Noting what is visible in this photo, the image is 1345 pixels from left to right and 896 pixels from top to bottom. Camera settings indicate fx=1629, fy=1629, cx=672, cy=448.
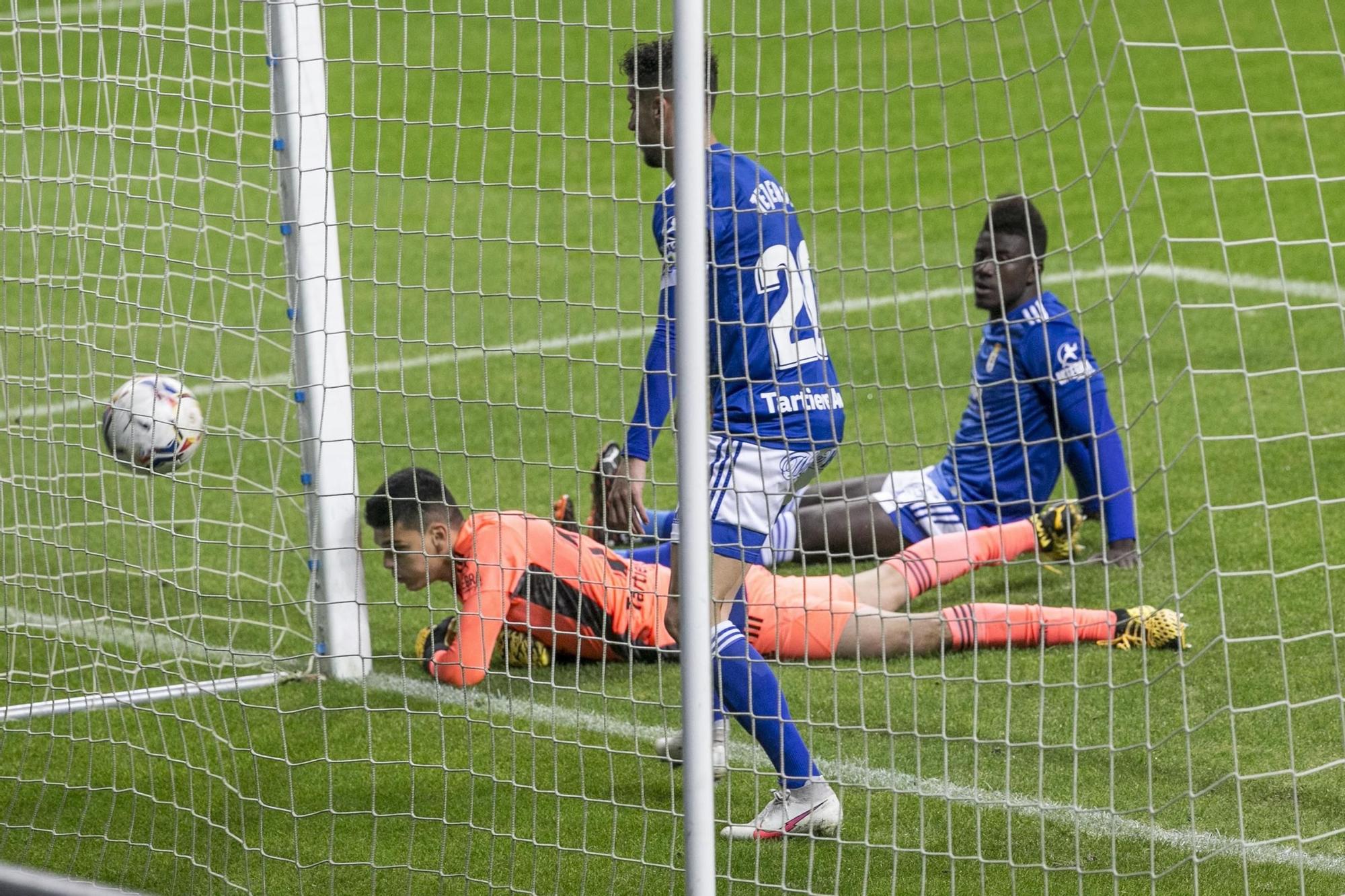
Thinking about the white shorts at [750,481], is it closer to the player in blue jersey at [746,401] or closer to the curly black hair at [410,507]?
the player in blue jersey at [746,401]

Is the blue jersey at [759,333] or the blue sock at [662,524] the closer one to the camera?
the blue jersey at [759,333]

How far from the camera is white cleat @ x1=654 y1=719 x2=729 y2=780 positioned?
14.7 ft

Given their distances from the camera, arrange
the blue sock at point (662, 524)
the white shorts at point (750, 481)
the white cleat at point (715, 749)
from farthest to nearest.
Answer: the blue sock at point (662, 524) < the white cleat at point (715, 749) < the white shorts at point (750, 481)

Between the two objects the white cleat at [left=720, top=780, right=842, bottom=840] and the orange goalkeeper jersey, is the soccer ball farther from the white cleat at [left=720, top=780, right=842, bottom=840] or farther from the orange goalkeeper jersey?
the white cleat at [left=720, top=780, right=842, bottom=840]

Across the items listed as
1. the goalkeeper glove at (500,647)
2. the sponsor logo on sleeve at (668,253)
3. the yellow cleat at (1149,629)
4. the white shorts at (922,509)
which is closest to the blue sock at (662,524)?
the white shorts at (922,509)

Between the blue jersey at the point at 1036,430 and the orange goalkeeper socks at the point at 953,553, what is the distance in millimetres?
118

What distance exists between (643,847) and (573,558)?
4.30ft

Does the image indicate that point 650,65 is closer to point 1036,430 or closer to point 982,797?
point 982,797

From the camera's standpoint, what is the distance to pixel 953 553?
5.63 m

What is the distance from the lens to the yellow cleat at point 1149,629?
5121mm

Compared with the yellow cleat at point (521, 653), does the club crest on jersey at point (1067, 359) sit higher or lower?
higher

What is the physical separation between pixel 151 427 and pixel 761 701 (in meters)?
2.09

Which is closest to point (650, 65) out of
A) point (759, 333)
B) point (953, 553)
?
point (759, 333)

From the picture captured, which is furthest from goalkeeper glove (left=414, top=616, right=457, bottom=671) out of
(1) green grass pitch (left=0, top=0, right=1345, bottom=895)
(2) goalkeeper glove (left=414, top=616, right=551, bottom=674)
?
(1) green grass pitch (left=0, top=0, right=1345, bottom=895)
